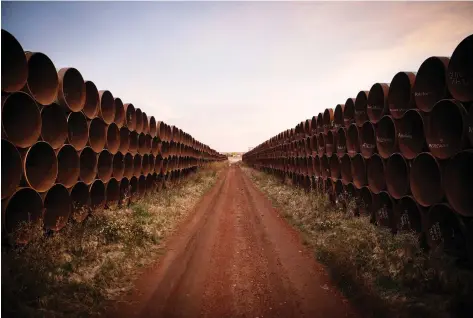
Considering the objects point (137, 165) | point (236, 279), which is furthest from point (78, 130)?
point (236, 279)

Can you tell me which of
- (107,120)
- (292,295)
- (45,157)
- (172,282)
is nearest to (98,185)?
(107,120)

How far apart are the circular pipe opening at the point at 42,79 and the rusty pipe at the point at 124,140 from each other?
403 centimetres

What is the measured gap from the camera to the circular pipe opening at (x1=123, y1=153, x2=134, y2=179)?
10523mm

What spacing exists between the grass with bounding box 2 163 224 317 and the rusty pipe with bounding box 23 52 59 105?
2.53 m

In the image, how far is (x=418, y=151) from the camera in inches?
235

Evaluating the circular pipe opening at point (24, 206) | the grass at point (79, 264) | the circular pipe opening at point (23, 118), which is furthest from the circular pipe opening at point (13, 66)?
the grass at point (79, 264)

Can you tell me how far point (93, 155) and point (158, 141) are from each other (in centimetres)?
699

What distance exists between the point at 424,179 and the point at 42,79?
7694 mm

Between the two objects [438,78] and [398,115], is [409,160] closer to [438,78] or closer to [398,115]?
[398,115]

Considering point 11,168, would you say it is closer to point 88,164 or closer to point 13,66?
point 13,66

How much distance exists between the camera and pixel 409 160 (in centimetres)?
606

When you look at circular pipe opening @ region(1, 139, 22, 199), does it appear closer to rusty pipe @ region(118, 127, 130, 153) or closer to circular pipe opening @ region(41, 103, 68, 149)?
circular pipe opening @ region(41, 103, 68, 149)

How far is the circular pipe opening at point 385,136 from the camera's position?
6977mm

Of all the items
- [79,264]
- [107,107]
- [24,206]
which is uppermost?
[107,107]
